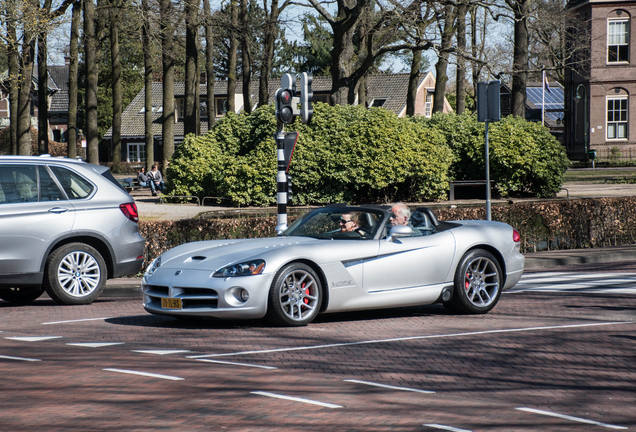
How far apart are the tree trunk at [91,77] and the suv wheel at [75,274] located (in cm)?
2297

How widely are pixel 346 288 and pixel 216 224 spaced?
19.6 ft

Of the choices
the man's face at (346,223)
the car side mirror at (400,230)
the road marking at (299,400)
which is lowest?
the road marking at (299,400)

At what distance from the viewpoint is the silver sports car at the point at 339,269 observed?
25.9 ft

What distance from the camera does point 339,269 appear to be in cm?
834

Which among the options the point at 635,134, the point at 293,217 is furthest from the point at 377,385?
the point at 635,134

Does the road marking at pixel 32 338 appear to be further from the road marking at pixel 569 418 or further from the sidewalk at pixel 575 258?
the sidewalk at pixel 575 258

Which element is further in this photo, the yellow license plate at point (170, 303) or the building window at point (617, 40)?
the building window at point (617, 40)

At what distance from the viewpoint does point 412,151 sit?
80.8ft

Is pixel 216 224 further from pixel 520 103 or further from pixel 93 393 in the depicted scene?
pixel 520 103

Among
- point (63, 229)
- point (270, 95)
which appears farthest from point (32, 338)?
point (270, 95)

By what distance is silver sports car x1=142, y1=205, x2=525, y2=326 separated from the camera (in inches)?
311

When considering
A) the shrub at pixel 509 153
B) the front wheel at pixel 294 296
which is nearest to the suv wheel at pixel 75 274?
→ the front wheel at pixel 294 296

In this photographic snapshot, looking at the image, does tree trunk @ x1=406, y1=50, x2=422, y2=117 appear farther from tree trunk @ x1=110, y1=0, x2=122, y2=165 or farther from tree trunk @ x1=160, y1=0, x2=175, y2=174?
tree trunk @ x1=110, y1=0, x2=122, y2=165

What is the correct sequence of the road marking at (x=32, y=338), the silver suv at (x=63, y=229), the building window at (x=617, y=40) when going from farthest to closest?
the building window at (x=617, y=40) → the silver suv at (x=63, y=229) → the road marking at (x=32, y=338)
